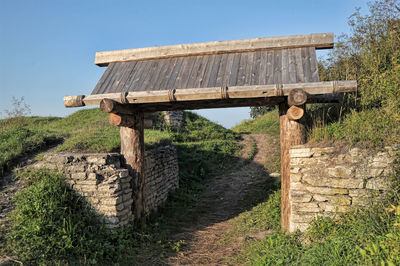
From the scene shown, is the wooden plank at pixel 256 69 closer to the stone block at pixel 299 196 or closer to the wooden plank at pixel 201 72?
A: the wooden plank at pixel 201 72

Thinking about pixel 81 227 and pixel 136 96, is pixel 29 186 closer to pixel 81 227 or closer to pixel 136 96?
pixel 81 227

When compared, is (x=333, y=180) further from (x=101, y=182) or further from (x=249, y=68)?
(x=101, y=182)

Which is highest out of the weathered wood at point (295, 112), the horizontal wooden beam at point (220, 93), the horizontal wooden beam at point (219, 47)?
the horizontal wooden beam at point (219, 47)

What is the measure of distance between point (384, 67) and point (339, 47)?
1.74 meters

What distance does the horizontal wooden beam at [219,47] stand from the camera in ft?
19.5

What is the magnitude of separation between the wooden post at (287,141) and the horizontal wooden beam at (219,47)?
4.32 feet

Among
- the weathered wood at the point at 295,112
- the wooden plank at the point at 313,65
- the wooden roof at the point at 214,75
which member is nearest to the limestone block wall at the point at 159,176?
the wooden roof at the point at 214,75

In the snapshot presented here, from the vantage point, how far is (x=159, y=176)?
26.6 feet

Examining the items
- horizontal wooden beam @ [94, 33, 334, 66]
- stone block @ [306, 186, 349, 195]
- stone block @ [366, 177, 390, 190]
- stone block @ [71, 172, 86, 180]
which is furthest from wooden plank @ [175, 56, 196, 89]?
stone block @ [366, 177, 390, 190]

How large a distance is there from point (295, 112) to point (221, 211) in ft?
13.1

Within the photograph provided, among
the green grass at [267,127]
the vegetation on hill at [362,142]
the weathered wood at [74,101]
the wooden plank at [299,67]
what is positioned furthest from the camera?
the green grass at [267,127]

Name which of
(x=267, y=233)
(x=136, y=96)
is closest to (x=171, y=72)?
(x=136, y=96)

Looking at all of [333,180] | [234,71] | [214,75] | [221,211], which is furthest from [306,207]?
[221,211]

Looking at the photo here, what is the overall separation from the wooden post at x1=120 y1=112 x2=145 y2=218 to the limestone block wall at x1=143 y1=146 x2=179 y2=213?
344 millimetres
